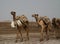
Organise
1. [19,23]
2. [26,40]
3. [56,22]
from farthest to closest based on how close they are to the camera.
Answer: [56,22] < [26,40] < [19,23]

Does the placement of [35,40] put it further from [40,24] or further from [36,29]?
[36,29]

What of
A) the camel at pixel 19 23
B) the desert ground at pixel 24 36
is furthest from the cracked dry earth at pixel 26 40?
the camel at pixel 19 23

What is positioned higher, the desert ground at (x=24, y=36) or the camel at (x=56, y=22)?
the camel at (x=56, y=22)

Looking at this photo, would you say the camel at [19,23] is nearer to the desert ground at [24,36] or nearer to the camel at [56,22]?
the desert ground at [24,36]

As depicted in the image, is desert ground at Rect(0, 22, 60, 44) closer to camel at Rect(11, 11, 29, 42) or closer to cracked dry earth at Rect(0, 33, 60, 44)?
cracked dry earth at Rect(0, 33, 60, 44)

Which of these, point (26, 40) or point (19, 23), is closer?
point (19, 23)

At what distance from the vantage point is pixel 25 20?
3053 millimetres

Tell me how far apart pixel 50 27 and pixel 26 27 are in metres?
0.31

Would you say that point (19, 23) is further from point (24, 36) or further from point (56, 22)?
point (56, 22)

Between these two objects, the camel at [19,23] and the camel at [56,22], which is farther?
the camel at [56,22]

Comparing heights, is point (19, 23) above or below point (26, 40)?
above

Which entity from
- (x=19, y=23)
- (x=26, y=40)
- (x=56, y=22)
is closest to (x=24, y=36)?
(x=26, y=40)

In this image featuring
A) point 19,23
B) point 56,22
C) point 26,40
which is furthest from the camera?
point 56,22

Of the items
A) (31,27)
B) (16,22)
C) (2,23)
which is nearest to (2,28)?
(2,23)
